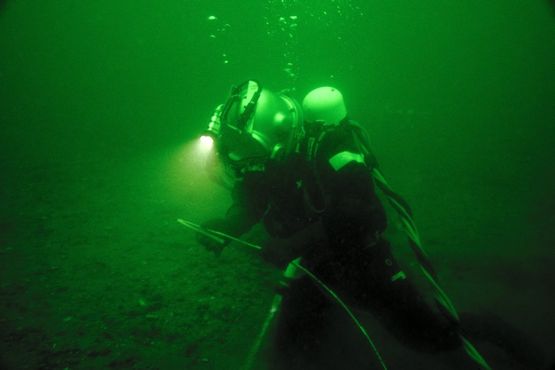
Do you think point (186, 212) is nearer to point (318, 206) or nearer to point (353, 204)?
point (318, 206)

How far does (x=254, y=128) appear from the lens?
2195 millimetres

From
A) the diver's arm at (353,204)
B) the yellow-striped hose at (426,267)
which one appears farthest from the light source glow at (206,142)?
the yellow-striped hose at (426,267)

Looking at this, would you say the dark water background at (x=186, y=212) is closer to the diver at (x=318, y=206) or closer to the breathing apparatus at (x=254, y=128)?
the diver at (x=318, y=206)

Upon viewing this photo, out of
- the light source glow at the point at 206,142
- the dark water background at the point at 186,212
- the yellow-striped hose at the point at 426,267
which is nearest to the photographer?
the yellow-striped hose at the point at 426,267

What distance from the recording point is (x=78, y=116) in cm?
1086

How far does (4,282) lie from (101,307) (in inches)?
42.8

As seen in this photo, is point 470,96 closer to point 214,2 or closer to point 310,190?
point 310,190

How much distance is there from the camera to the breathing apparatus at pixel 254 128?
2.17 meters

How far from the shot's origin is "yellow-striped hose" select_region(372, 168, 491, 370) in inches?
73.7

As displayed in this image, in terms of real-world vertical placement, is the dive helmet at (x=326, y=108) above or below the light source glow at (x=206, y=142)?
above

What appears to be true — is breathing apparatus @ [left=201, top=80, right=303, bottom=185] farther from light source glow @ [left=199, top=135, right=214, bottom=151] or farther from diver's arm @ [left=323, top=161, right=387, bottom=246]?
diver's arm @ [left=323, top=161, right=387, bottom=246]

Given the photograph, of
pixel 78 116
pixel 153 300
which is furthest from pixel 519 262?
pixel 78 116

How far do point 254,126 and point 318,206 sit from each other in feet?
2.46

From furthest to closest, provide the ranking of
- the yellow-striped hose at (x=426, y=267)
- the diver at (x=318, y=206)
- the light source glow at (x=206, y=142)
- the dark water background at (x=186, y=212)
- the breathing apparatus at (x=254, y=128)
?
the dark water background at (x=186, y=212) < the light source glow at (x=206, y=142) < the breathing apparatus at (x=254, y=128) < the diver at (x=318, y=206) < the yellow-striped hose at (x=426, y=267)
